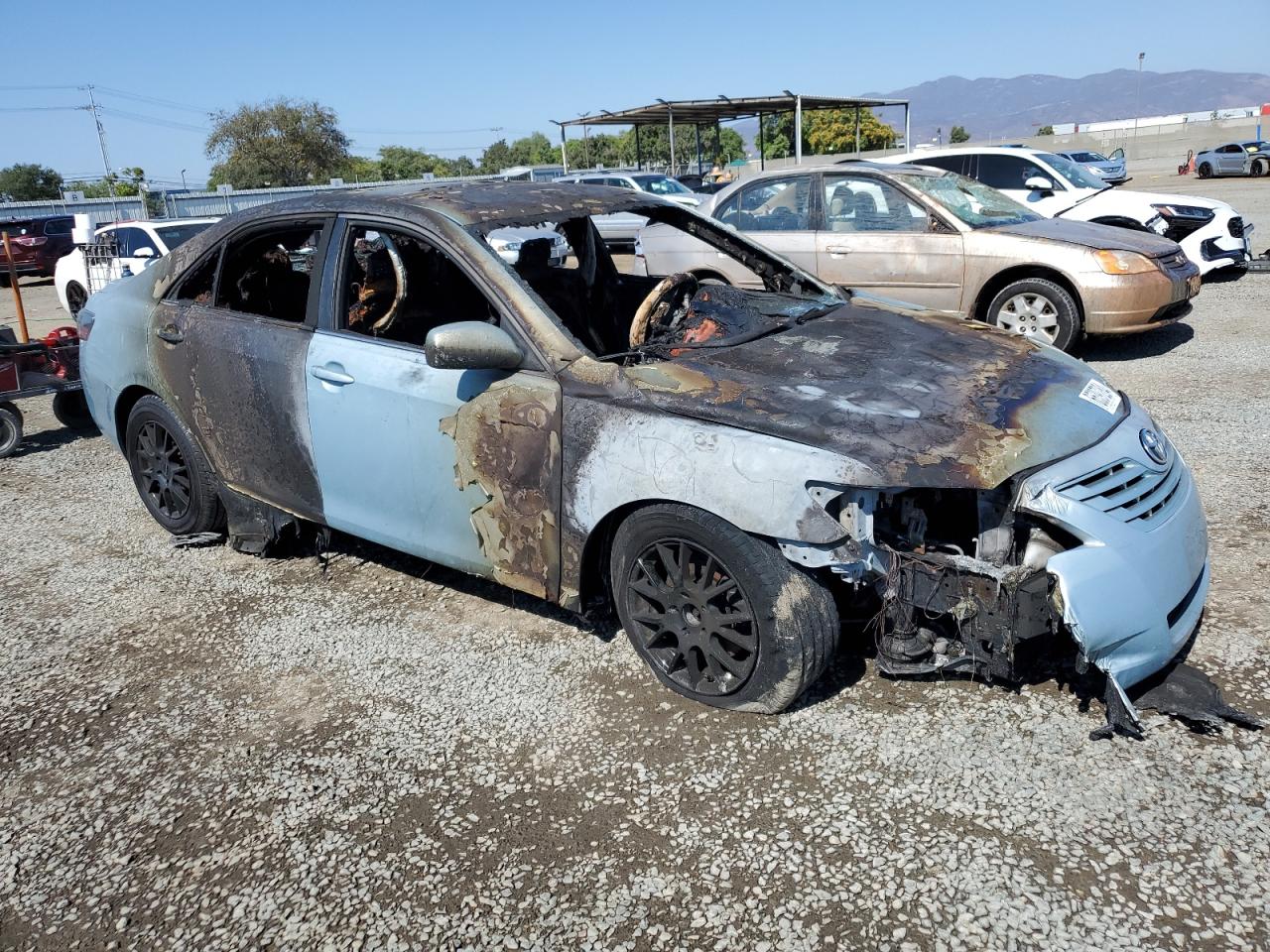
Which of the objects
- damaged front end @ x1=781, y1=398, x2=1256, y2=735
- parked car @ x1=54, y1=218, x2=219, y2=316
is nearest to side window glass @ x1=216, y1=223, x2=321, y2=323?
damaged front end @ x1=781, y1=398, x2=1256, y2=735

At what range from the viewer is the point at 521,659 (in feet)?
11.9

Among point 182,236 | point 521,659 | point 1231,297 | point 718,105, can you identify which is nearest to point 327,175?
point 718,105

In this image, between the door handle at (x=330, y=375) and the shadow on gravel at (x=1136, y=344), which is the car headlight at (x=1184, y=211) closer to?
the shadow on gravel at (x=1136, y=344)

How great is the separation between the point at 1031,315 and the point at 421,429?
593 centimetres

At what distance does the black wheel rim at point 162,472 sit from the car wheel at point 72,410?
2769 mm

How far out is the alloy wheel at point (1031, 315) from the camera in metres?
7.61

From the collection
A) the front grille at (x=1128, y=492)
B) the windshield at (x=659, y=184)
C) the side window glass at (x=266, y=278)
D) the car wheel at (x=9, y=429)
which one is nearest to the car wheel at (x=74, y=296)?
the car wheel at (x=9, y=429)

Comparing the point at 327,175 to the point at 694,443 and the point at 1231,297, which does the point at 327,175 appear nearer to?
the point at 1231,297

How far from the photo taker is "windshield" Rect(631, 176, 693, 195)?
21.0 metres

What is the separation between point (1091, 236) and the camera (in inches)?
306

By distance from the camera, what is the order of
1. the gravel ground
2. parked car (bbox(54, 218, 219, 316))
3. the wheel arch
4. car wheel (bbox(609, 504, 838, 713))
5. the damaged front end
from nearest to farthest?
the gravel ground
the damaged front end
car wheel (bbox(609, 504, 838, 713))
the wheel arch
parked car (bbox(54, 218, 219, 316))

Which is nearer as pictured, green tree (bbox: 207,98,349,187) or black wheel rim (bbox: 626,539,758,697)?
black wheel rim (bbox: 626,539,758,697)

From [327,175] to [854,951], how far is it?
220 ft

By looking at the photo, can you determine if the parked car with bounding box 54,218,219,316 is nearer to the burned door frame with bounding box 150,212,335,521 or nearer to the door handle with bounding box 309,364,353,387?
the burned door frame with bounding box 150,212,335,521
